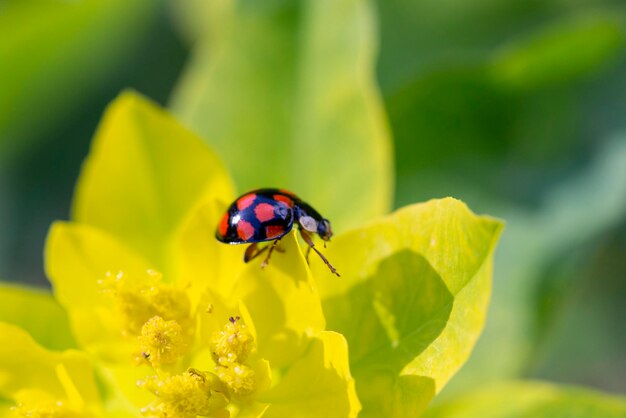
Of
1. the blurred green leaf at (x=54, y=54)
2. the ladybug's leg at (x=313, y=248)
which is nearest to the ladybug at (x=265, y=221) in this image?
the ladybug's leg at (x=313, y=248)

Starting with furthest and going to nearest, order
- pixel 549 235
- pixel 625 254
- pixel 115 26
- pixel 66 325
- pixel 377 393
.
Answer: pixel 115 26, pixel 625 254, pixel 549 235, pixel 66 325, pixel 377 393

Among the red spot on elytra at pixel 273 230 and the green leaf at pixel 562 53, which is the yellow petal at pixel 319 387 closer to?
the red spot on elytra at pixel 273 230

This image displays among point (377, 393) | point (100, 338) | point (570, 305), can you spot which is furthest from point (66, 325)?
point (570, 305)

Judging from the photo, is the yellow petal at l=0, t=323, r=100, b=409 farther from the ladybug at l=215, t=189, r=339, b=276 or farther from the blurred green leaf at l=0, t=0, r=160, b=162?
the blurred green leaf at l=0, t=0, r=160, b=162

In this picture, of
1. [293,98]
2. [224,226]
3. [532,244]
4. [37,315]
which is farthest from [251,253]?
[532,244]

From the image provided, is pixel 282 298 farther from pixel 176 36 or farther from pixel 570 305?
pixel 176 36

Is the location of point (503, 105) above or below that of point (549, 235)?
above

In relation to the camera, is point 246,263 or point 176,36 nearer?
point 246,263

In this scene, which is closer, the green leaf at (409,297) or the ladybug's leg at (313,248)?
the green leaf at (409,297)
